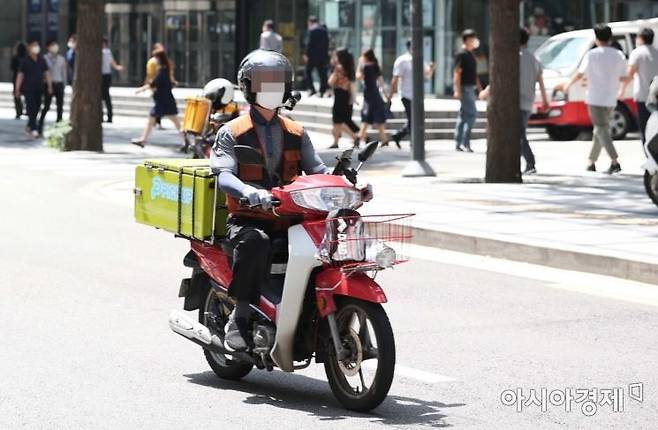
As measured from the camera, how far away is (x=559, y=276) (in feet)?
40.4

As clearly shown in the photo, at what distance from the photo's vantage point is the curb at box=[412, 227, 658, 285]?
39.1 feet

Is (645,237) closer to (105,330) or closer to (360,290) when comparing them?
(105,330)

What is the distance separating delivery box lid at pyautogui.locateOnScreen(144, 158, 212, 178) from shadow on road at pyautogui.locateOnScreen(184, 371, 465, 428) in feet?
3.43

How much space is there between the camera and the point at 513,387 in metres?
7.95

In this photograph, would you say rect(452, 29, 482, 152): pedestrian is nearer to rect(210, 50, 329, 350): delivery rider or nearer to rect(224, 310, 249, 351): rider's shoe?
rect(210, 50, 329, 350): delivery rider

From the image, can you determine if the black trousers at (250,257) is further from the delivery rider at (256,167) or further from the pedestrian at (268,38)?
the pedestrian at (268,38)

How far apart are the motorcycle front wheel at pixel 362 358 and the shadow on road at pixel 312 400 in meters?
0.09

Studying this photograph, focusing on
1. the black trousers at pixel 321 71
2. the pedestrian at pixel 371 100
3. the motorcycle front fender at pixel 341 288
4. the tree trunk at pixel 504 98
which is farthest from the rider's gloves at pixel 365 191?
the black trousers at pixel 321 71

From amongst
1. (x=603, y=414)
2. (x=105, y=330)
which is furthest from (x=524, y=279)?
(x=603, y=414)

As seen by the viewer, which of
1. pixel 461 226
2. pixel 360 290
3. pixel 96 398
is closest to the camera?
pixel 360 290

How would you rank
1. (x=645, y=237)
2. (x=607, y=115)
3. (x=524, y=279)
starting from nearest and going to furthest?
(x=524, y=279)
(x=645, y=237)
(x=607, y=115)

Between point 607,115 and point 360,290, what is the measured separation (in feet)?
46.4

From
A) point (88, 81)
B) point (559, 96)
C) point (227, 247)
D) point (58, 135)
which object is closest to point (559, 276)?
point (227, 247)

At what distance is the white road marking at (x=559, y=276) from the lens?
37.3 ft
